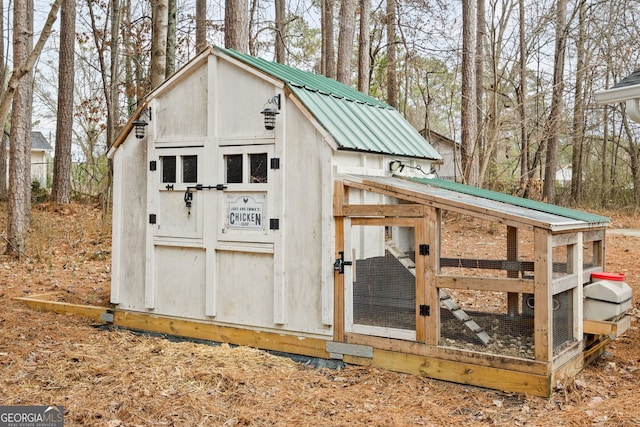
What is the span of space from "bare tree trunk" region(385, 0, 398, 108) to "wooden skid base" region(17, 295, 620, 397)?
12.5 metres

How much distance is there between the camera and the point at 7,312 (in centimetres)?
787

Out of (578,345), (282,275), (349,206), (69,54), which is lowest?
(578,345)

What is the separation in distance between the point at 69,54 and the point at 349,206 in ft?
44.1

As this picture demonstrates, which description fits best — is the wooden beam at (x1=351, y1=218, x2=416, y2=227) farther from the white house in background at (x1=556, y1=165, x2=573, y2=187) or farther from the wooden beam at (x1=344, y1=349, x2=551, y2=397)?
the white house in background at (x1=556, y1=165, x2=573, y2=187)

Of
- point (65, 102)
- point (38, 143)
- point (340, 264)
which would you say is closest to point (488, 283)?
point (340, 264)

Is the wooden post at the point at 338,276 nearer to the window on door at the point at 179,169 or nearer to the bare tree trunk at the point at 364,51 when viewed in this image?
the window on door at the point at 179,169

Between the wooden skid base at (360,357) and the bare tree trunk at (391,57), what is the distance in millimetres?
12509

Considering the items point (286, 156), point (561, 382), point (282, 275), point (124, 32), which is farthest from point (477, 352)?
point (124, 32)

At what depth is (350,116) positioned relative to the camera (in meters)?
6.84

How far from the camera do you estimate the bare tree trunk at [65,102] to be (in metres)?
16.2

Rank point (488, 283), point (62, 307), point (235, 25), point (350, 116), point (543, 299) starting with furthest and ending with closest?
point (235, 25), point (62, 307), point (350, 116), point (488, 283), point (543, 299)

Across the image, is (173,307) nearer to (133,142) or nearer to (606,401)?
(133,142)

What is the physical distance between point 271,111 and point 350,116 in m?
1.14

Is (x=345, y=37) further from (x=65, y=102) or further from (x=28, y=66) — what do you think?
(x=28, y=66)
